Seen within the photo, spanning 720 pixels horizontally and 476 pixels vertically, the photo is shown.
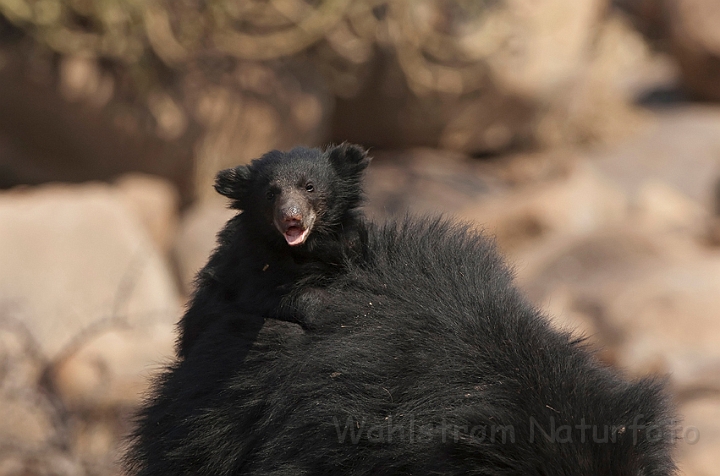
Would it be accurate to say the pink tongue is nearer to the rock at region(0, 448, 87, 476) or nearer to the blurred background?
the blurred background

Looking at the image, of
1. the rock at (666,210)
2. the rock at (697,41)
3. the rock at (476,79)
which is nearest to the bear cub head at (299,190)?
the rock at (666,210)

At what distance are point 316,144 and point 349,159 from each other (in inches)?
379

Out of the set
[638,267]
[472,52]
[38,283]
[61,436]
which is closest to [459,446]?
[61,436]

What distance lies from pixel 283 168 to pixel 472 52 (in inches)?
406

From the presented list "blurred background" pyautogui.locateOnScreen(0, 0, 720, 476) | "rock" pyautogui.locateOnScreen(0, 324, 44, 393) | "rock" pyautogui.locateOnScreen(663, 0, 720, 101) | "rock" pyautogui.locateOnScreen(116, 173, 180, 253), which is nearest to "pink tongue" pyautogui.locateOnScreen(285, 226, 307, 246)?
"blurred background" pyautogui.locateOnScreen(0, 0, 720, 476)

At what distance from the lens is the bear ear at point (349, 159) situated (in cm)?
308

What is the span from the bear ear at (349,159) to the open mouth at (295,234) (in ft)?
1.16

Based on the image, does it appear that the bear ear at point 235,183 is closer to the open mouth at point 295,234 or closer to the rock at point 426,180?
the open mouth at point 295,234

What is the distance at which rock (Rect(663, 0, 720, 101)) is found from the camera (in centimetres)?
1666

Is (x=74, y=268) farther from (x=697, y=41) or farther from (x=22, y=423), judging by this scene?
(x=697, y=41)

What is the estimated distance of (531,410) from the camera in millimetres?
2354

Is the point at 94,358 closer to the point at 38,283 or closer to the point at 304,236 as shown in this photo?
the point at 38,283

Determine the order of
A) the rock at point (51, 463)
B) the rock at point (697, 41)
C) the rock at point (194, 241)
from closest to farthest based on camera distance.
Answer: the rock at point (51, 463) < the rock at point (194, 241) < the rock at point (697, 41)

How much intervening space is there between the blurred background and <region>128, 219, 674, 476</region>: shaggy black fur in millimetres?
2914
